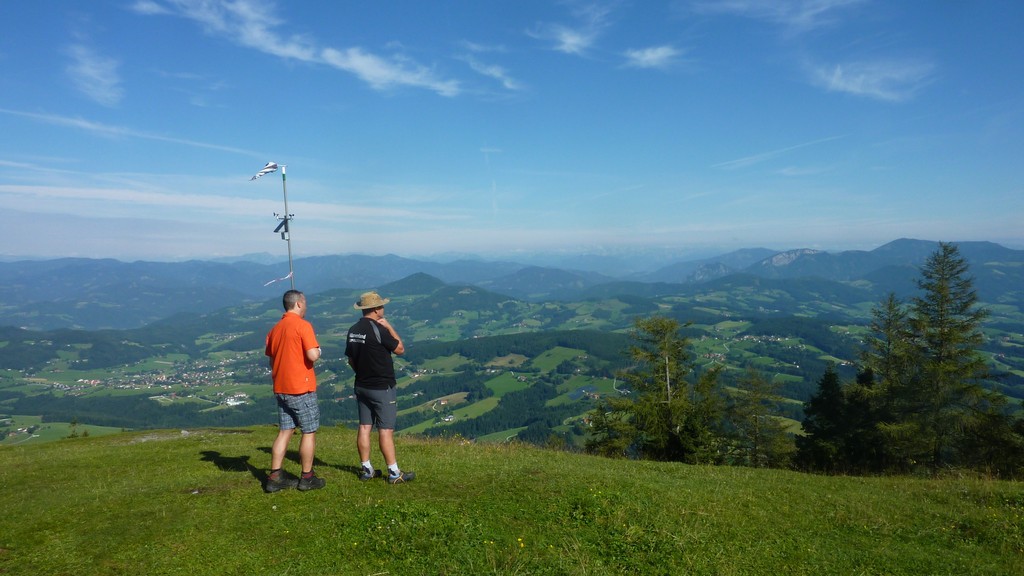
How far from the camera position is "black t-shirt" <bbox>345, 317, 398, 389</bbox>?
26.1ft

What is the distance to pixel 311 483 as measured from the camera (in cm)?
790

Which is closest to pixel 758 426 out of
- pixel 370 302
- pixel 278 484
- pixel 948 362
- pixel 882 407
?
pixel 882 407

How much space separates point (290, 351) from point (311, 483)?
2294mm

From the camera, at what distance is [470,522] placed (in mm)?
6391

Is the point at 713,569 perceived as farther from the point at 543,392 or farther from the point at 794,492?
the point at 543,392

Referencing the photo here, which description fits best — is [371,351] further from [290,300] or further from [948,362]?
[948,362]

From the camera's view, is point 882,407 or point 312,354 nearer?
point 312,354

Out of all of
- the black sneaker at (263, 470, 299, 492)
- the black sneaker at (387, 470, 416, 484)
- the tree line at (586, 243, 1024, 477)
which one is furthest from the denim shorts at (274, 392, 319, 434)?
the tree line at (586, 243, 1024, 477)

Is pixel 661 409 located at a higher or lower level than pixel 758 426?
higher

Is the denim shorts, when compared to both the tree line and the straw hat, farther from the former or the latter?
the tree line

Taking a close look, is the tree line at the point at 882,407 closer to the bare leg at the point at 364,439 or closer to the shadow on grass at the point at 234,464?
the bare leg at the point at 364,439

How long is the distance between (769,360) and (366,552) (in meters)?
153

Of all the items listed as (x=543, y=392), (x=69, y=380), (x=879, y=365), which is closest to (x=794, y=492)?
(x=879, y=365)

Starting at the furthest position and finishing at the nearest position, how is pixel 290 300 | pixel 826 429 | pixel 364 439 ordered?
pixel 826 429
pixel 364 439
pixel 290 300
